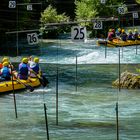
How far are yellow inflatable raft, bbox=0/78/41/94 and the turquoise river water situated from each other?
12.3 inches

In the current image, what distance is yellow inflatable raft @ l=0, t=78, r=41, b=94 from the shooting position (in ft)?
85.8

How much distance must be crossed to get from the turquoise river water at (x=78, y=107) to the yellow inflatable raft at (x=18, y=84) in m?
0.31

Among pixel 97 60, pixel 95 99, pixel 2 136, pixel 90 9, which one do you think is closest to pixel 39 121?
pixel 2 136

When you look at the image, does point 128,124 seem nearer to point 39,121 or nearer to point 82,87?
point 39,121

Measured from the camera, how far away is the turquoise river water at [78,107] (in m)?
18.3

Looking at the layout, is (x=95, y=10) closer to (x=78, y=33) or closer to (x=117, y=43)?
(x=117, y=43)

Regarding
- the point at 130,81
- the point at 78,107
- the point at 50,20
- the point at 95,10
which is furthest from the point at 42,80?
the point at 50,20

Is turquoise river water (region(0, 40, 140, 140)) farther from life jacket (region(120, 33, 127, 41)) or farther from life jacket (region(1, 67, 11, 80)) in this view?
life jacket (region(120, 33, 127, 41))

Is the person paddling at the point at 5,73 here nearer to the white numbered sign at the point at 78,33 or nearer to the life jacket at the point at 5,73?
the life jacket at the point at 5,73

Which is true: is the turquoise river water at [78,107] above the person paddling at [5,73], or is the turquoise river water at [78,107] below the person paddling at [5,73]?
below

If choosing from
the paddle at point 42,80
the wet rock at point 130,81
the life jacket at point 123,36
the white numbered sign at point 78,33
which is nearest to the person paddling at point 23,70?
the paddle at point 42,80

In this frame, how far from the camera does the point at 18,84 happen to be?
1073 inches

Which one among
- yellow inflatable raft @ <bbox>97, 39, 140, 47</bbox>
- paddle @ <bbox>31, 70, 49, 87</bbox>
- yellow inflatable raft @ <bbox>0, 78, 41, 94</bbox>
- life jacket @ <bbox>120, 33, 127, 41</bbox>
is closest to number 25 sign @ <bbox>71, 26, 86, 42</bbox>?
yellow inflatable raft @ <bbox>0, 78, 41, 94</bbox>

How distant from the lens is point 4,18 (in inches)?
2087
